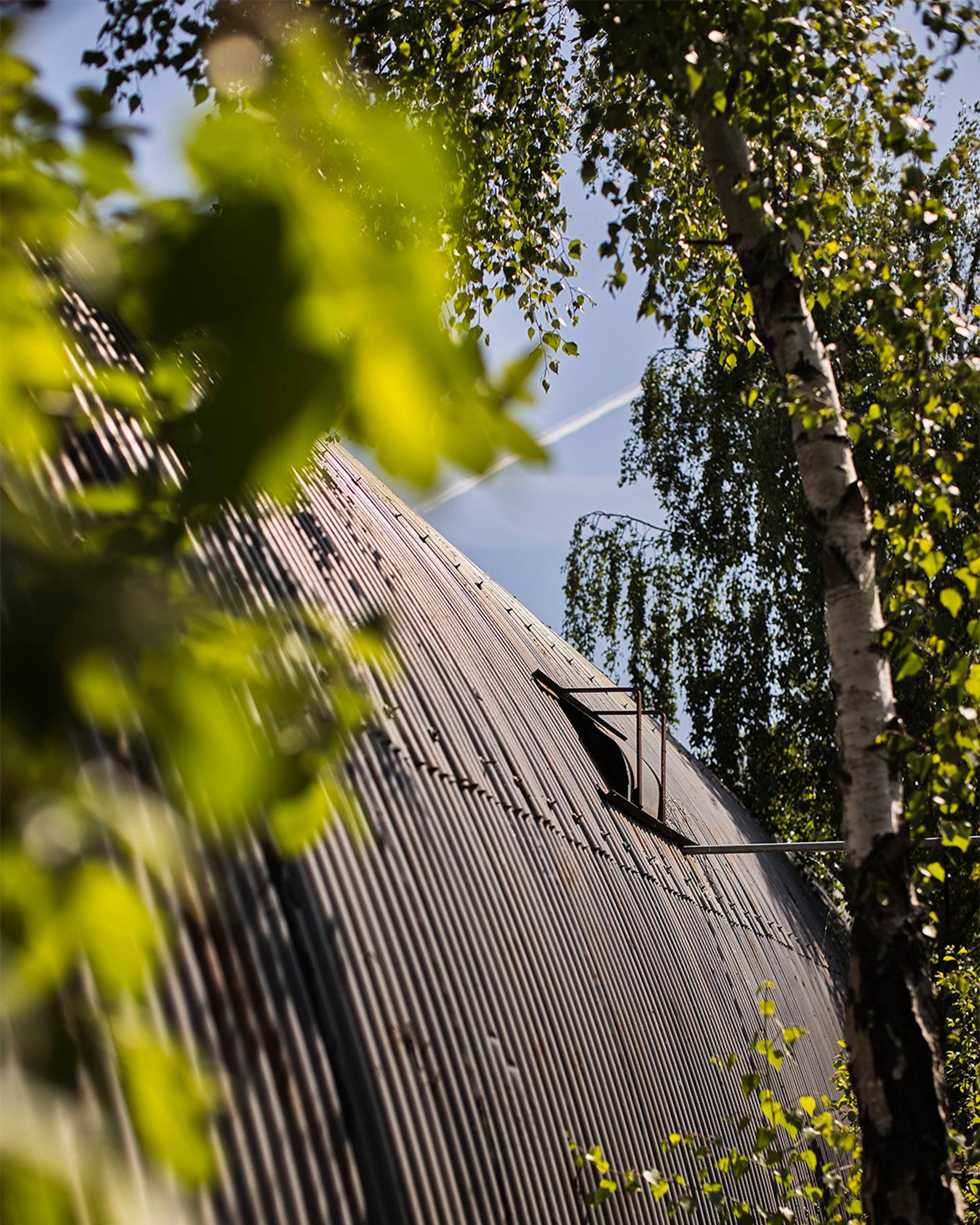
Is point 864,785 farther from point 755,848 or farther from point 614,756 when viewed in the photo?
point 755,848

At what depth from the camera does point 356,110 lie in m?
0.78

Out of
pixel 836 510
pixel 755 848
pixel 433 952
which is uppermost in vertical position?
pixel 755 848

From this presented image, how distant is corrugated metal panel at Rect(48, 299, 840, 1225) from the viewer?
2.67m

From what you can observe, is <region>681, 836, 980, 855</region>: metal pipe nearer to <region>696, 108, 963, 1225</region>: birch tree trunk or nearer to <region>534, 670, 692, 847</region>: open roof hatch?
<region>534, 670, 692, 847</region>: open roof hatch

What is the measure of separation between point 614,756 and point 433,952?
3860 millimetres

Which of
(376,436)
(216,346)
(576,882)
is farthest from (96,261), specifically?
(576,882)

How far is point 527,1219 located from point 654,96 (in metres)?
5.58

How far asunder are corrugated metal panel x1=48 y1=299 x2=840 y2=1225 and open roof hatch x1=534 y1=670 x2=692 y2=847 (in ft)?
0.83

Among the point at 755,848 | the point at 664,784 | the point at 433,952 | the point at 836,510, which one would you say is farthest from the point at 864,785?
the point at 755,848

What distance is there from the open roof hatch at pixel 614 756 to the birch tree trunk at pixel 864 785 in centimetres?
304

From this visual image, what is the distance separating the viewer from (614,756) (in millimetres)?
7426

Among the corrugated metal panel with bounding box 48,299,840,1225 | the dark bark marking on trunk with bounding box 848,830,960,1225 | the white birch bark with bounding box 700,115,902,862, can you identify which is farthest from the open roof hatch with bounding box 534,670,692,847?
the dark bark marking on trunk with bounding box 848,830,960,1225

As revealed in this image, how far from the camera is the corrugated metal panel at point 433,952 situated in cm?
267

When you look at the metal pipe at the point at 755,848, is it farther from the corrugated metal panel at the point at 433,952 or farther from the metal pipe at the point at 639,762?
the metal pipe at the point at 639,762
